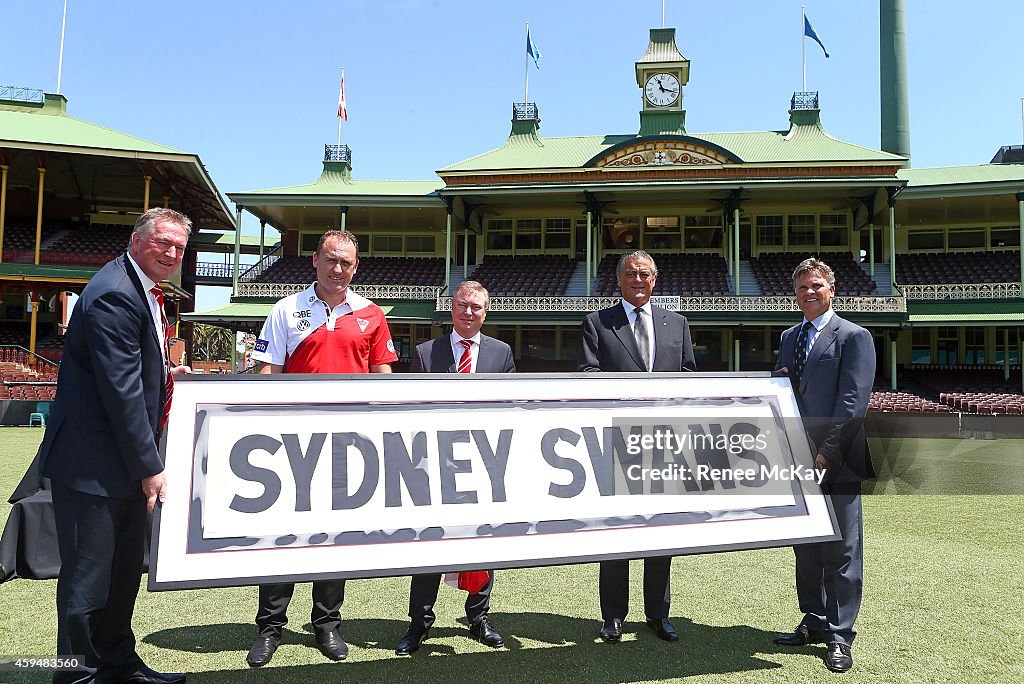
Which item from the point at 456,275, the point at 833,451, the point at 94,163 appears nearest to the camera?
the point at 833,451

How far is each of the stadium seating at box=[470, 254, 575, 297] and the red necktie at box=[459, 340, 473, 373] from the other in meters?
18.3

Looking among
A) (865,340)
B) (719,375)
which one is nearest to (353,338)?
(719,375)

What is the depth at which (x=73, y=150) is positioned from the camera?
77.8 feet

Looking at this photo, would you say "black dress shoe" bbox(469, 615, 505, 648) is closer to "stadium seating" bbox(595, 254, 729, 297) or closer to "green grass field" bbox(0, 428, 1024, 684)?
"green grass field" bbox(0, 428, 1024, 684)

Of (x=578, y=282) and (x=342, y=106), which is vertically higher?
(x=342, y=106)

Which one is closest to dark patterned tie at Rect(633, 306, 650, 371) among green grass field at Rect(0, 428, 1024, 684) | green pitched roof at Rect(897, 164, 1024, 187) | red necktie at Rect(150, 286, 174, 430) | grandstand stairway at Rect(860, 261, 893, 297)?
green grass field at Rect(0, 428, 1024, 684)

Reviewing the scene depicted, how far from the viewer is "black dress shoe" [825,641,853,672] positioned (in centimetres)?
307

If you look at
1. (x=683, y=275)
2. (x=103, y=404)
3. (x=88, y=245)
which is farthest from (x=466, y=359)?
(x=88, y=245)

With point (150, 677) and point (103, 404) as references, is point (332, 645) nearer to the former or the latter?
point (150, 677)

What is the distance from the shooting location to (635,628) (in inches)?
144

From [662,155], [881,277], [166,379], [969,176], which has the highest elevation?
[662,155]

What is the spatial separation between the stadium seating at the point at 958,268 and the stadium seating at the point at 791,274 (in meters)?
1.91

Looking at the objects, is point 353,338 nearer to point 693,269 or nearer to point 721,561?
point 721,561

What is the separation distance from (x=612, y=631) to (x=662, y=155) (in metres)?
21.5
